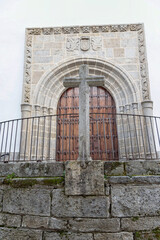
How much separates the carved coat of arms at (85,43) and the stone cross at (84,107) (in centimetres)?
351

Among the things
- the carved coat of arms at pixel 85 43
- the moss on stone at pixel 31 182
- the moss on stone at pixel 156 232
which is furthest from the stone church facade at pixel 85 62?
the moss on stone at pixel 156 232

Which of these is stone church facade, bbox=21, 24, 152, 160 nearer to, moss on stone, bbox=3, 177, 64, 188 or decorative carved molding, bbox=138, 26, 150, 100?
decorative carved molding, bbox=138, 26, 150, 100

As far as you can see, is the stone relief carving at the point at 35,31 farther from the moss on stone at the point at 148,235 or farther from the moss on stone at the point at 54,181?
the moss on stone at the point at 148,235

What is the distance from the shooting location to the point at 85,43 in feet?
21.3

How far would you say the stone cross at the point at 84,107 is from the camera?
281 cm

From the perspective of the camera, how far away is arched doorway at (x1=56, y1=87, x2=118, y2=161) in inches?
231

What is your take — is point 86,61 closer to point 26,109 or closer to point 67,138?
point 26,109

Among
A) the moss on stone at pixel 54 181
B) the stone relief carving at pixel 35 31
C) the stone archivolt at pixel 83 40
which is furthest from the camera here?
the stone relief carving at pixel 35 31

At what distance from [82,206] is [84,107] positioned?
142 centimetres

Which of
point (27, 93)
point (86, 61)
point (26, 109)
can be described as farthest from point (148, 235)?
point (86, 61)

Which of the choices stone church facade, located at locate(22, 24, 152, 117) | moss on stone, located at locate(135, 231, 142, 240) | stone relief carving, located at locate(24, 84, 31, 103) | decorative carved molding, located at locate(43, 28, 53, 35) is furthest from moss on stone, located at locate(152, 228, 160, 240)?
decorative carved molding, located at locate(43, 28, 53, 35)

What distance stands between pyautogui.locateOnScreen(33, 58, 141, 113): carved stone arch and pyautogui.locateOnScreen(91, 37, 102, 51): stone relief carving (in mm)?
448

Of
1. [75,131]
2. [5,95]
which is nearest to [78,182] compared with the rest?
[75,131]

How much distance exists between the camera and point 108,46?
21.3ft
